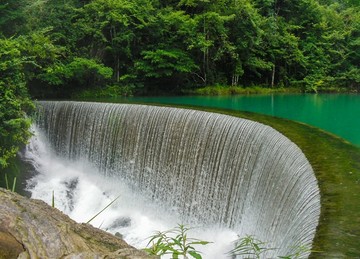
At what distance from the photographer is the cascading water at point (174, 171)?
5.21 m

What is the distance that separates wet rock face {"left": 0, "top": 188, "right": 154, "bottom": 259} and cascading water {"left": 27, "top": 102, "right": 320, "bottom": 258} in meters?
2.35

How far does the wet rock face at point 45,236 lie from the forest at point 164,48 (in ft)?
36.9

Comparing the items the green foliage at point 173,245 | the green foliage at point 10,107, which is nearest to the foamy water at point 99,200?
the green foliage at point 10,107

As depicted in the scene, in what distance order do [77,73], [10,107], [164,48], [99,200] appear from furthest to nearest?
[164,48] → [77,73] → [99,200] → [10,107]

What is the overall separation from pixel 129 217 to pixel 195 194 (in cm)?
185

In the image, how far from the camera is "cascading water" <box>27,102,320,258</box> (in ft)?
17.1

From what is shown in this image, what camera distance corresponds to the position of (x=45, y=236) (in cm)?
105

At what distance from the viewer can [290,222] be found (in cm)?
433

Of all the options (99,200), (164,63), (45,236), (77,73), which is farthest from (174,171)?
(164,63)

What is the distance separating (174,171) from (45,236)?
7.25 meters

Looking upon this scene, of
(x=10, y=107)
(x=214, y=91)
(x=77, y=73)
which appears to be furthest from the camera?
(x=214, y=91)

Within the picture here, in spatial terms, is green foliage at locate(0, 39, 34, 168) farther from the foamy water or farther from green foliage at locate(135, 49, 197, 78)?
green foliage at locate(135, 49, 197, 78)

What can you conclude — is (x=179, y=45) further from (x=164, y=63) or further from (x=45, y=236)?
Answer: (x=45, y=236)

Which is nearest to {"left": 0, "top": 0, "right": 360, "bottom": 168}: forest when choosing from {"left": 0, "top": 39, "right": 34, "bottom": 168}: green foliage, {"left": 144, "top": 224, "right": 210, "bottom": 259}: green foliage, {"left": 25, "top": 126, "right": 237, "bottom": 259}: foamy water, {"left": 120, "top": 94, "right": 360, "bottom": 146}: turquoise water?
{"left": 0, "top": 39, "right": 34, "bottom": 168}: green foliage
